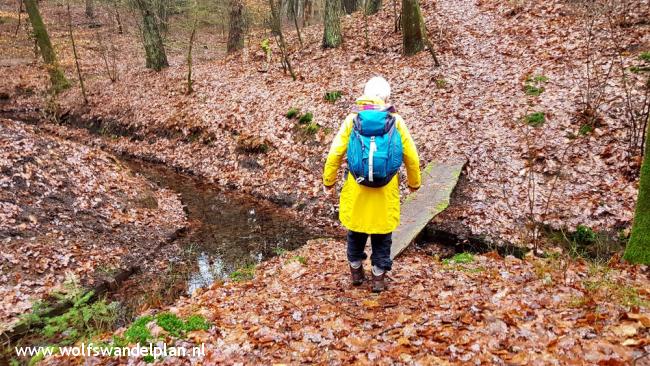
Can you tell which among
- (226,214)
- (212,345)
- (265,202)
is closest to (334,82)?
(265,202)

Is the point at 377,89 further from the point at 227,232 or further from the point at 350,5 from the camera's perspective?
the point at 350,5

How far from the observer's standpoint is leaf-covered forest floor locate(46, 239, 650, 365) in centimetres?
352

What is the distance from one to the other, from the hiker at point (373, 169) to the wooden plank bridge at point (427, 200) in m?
1.78

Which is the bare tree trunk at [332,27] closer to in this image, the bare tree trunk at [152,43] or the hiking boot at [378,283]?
the bare tree trunk at [152,43]

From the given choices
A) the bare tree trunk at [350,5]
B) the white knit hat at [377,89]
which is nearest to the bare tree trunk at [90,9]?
the bare tree trunk at [350,5]

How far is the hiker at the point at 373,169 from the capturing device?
4609 mm

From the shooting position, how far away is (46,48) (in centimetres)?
1945

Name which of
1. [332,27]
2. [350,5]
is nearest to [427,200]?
[332,27]

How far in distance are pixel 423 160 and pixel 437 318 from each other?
631cm

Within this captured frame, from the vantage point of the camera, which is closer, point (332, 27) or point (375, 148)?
point (375, 148)

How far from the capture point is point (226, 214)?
10641 millimetres

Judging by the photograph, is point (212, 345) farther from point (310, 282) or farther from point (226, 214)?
point (226, 214)

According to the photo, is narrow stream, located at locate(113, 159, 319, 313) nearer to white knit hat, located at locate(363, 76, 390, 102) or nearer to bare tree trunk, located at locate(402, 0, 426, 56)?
white knit hat, located at locate(363, 76, 390, 102)

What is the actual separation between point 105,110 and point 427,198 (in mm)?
15161
